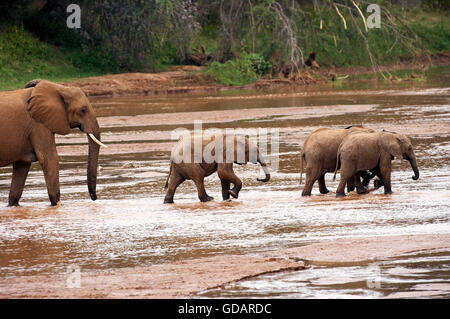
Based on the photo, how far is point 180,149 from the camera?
12680 mm

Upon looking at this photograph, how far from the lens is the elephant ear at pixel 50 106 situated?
12.6 m

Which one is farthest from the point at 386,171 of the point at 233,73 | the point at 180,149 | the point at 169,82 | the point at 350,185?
the point at 233,73

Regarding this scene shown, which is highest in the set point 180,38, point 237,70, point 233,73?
point 180,38

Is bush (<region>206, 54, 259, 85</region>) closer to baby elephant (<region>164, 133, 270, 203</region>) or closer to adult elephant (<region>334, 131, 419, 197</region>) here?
baby elephant (<region>164, 133, 270, 203</region>)

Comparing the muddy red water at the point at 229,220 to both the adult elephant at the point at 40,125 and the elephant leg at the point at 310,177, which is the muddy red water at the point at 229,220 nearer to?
the elephant leg at the point at 310,177

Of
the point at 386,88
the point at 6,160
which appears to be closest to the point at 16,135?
the point at 6,160

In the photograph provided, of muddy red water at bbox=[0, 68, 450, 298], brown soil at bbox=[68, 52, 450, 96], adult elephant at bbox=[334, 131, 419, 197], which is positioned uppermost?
adult elephant at bbox=[334, 131, 419, 197]

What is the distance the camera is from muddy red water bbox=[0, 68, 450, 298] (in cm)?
784

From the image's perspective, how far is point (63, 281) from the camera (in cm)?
805

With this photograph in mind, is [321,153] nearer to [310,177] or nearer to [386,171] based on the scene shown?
[310,177]

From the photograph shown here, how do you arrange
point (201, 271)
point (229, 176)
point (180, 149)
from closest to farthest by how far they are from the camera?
point (201, 271) → point (229, 176) → point (180, 149)

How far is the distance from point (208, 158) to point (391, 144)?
2508 mm

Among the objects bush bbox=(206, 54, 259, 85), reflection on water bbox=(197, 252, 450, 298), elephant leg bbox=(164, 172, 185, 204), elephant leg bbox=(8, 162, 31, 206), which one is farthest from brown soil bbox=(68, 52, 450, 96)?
reflection on water bbox=(197, 252, 450, 298)

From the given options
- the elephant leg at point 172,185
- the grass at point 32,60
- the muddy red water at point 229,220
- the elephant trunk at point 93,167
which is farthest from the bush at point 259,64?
the elephant leg at point 172,185
